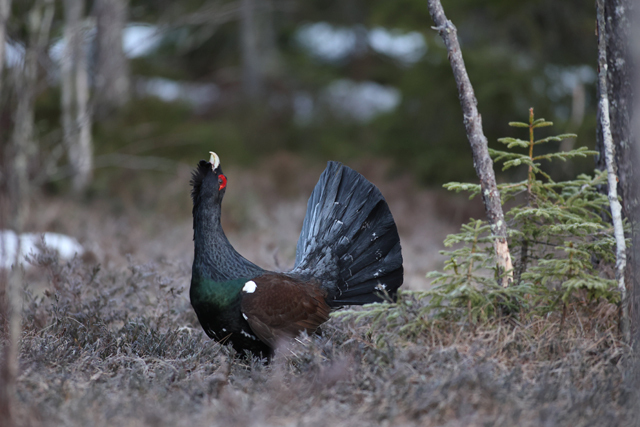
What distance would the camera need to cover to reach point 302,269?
157 inches

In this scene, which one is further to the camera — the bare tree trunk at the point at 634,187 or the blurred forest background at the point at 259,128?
the blurred forest background at the point at 259,128

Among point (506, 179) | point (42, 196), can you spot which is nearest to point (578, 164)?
point (506, 179)

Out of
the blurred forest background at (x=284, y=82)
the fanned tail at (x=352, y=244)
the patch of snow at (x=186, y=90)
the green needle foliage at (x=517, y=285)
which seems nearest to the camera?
the green needle foliage at (x=517, y=285)

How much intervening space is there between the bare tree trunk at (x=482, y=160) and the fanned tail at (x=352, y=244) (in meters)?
0.78

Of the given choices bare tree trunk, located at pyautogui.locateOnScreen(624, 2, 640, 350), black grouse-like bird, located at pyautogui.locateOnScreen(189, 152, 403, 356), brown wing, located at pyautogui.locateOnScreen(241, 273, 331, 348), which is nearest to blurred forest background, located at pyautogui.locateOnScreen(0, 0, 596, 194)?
black grouse-like bird, located at pyautogui.locateOnScreen(189, 152, 403, 356)

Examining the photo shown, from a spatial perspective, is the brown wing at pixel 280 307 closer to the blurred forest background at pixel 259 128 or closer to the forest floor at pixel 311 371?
the forest floor at pixel 311 371

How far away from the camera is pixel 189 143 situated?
1285 centimetres

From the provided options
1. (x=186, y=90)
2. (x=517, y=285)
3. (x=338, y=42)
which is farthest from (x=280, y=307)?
(x=338, y=42)

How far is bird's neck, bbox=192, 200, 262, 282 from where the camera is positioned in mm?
3422

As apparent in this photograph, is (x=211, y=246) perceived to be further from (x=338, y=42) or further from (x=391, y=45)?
(x=338, y=42)

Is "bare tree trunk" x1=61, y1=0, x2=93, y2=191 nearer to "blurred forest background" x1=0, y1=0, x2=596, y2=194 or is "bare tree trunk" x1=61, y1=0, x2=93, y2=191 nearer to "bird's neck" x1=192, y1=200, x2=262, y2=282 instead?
"blurred forest background" x1=0, y1=0, x2=596, y2=194

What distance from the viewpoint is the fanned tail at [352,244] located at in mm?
3834

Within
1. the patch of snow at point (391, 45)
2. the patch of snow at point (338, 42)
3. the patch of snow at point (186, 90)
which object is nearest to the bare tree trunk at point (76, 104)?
the patch of snow at point (186, 90)

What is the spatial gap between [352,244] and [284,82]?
46.2 ft
